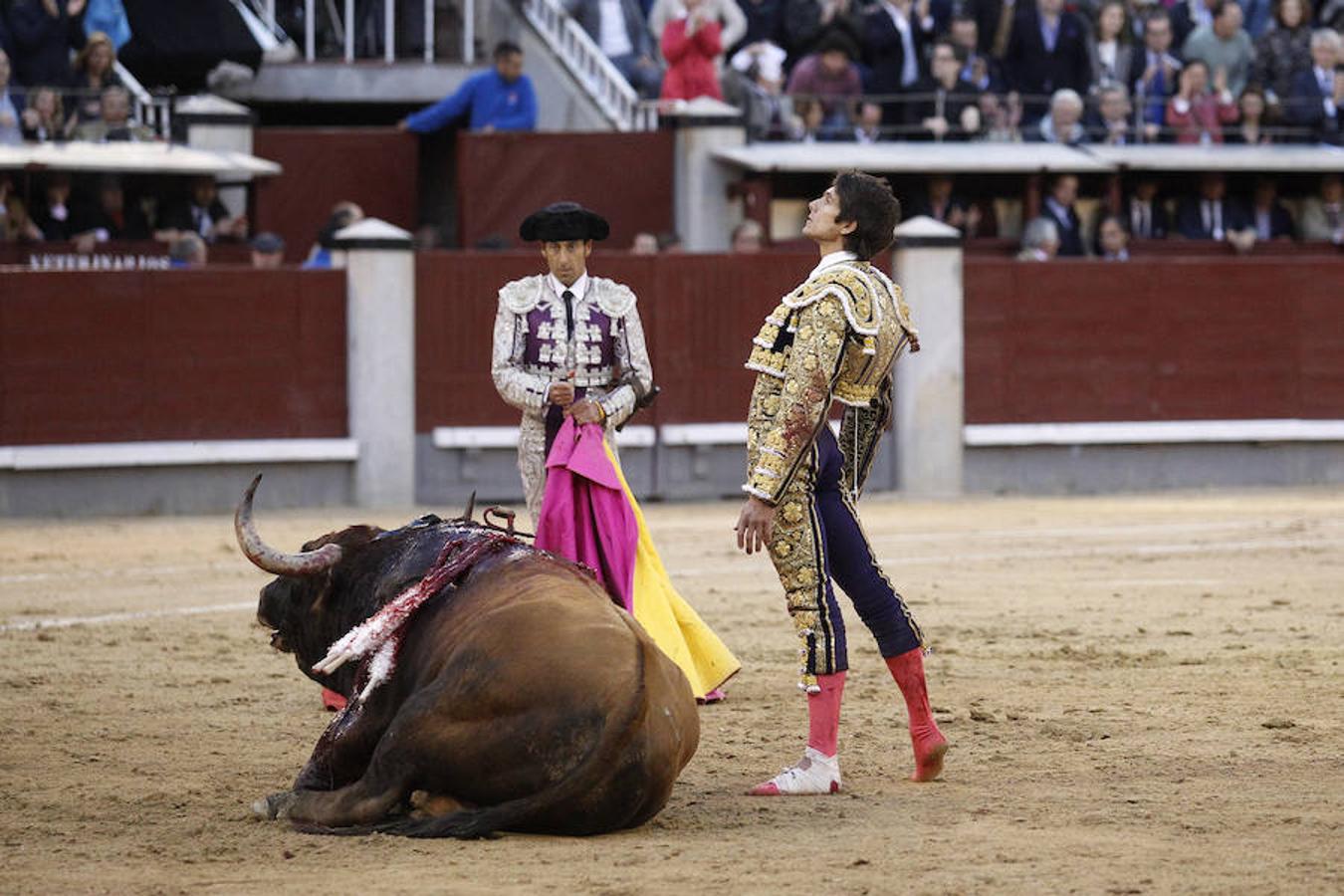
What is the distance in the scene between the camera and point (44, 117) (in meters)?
13.5

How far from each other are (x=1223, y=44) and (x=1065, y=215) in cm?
188

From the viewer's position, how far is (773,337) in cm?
529

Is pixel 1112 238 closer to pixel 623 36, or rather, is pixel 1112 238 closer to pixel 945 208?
pixel 945 208

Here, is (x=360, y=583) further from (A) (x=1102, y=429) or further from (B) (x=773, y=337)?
(A) (x=1102, y=429)

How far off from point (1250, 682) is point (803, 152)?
8602mm

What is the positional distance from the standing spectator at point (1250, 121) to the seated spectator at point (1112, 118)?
73 centimetres

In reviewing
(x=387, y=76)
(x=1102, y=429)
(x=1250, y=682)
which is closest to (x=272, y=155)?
(x=387, y=76)

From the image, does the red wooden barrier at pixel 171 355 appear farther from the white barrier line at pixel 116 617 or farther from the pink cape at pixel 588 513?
the pink cape at pixel 588 513

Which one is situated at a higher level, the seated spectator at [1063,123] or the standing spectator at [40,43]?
the standing spectator at [40,43]

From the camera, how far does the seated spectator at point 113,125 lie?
44.4 feet

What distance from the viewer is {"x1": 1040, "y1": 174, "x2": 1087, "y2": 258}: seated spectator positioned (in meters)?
15.1

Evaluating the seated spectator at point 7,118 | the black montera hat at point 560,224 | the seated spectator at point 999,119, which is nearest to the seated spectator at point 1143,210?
the seated spectator at point 999,119

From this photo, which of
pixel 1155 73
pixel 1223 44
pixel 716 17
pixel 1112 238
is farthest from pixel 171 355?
pixel 1223 44

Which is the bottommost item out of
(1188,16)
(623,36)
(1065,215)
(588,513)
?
(588,513)
